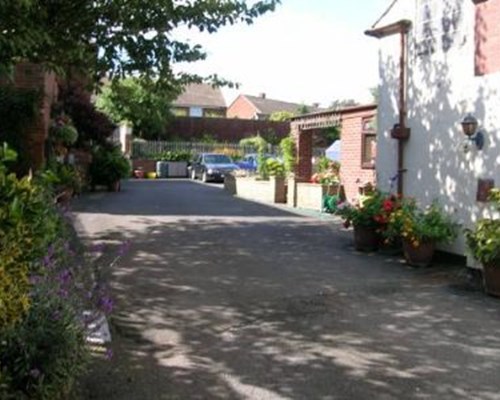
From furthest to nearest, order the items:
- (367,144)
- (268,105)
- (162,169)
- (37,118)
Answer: (268,105) < (162,169) < (367,144) < (37,118)

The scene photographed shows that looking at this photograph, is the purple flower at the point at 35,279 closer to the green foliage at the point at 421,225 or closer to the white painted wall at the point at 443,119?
the white painted wall at the point at 443,119

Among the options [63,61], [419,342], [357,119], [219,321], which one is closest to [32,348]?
[219,321]

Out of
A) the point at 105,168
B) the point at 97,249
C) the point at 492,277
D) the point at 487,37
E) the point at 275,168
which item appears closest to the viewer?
the point at 492,277

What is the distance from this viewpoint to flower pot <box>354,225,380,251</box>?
12.2 meters

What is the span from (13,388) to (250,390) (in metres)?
1.71

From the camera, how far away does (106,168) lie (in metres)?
25.7

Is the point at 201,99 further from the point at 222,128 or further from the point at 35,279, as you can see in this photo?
the point at 35,279

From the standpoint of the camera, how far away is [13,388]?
4.25m

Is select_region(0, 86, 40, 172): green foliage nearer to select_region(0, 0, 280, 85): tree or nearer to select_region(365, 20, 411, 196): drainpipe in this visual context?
select_region(0, 0, 280, 85): tree

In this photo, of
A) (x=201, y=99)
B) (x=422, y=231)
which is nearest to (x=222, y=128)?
(x=201, y=99)

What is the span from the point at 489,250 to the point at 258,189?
15.5m

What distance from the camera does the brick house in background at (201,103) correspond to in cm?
7531

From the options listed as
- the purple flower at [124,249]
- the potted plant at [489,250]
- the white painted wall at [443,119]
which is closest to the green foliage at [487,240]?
the potted plant at [489,250]

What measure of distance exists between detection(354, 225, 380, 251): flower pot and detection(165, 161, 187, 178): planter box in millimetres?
31014
